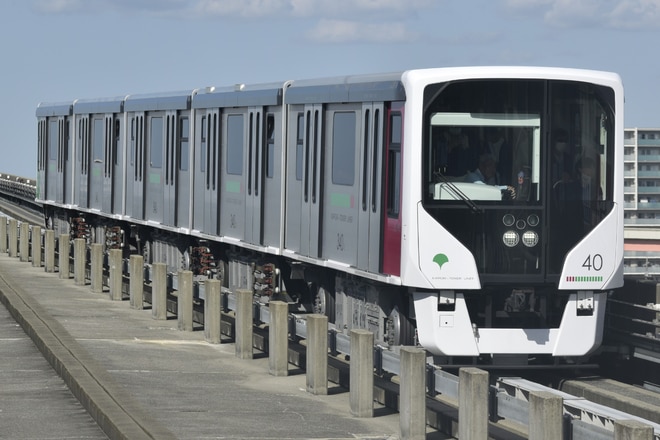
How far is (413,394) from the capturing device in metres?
12.9

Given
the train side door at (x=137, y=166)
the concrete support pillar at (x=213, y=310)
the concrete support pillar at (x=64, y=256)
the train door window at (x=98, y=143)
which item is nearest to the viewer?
the concrete support pillar at (x=213, y=310)

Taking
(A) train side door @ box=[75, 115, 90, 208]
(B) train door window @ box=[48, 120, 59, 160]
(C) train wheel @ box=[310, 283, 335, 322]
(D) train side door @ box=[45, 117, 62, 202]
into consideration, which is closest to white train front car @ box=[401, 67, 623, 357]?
(C) train wheel @ box=[310, 283, 335, 322]

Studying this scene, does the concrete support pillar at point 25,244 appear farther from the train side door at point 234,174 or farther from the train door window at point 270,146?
the train door window at point 270,146

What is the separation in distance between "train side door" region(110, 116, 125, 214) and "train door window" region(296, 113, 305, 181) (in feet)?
37.8

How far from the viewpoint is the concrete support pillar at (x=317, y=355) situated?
1530cm

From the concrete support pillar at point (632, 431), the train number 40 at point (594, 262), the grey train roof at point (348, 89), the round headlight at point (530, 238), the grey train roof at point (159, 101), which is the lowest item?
the concrete support pillar at point (632, 431)

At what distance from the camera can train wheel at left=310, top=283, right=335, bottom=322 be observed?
20312 mm

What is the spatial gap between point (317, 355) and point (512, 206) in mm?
2464

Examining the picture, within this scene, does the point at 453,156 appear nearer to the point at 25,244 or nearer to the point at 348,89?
the point at 348,89

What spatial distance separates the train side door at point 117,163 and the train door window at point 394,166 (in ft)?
50.9

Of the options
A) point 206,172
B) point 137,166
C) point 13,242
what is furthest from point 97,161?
point 206,172

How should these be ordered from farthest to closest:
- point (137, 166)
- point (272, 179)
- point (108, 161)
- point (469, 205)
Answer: point (108, 161), point (137, 166), point (272, 179), point (469, 205)

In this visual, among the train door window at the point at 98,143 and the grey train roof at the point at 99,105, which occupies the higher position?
the grey train roof at the point at 99,105

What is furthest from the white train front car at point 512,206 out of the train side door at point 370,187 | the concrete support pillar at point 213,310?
the concrete support pillar at point 213,310
